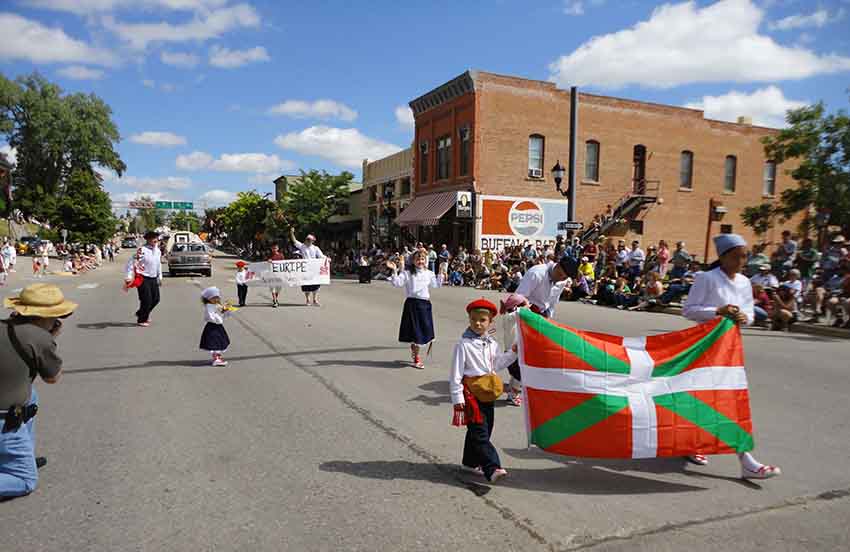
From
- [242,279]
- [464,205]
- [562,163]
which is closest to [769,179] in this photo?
[562,163]

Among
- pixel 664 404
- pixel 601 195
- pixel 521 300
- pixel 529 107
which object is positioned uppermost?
pixel 529 107

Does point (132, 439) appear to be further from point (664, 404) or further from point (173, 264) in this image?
point (173, 264)

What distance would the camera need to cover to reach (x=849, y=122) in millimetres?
21969

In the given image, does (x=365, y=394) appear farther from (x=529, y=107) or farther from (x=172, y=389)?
(x=529, y=107)

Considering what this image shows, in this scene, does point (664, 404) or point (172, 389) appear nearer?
point (664, 404)

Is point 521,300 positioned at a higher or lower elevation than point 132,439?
higher

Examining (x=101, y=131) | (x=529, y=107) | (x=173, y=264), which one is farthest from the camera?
(x=101, y=131)

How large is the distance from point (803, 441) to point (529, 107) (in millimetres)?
28926

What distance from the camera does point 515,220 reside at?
106ft

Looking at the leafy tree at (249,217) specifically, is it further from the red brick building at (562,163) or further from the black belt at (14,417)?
the black belt at (14,417)

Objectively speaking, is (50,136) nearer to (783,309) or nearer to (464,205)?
(464,205)

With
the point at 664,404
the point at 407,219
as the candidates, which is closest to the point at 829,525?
the point at 664,404

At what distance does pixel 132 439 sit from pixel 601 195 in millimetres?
31728

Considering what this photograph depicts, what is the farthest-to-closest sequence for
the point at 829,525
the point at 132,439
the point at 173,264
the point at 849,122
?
1. the point at 173,264
2. the point at 849,122
3. the point at 132,439
4. the point at 829,525
